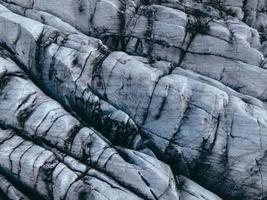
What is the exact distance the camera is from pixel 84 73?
78.2ft

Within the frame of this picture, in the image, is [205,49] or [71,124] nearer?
[71,124]

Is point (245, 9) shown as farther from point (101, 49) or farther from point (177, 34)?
point (101, 49)

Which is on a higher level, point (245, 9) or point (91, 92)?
point (245, 9)

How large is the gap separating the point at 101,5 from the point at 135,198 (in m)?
13.4

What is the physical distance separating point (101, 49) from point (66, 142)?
6507 mm

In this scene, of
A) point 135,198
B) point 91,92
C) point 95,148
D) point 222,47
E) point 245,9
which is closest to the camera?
point 135,198

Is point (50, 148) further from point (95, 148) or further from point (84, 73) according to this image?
point (84, 73)

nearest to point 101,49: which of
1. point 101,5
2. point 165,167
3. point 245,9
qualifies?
point 101,5

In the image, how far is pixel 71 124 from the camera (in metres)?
22.0

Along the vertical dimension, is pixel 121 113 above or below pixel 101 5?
below

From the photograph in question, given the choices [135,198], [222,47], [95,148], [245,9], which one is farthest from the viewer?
[245,9]

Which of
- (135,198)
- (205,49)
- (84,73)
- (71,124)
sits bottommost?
(135,198)

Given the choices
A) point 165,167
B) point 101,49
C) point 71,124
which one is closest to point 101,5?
point 101,49

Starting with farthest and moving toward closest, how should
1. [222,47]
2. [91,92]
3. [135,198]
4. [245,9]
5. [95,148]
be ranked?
[245,9] < [222,47] < [91,92] < [95,148] < [135,198]
